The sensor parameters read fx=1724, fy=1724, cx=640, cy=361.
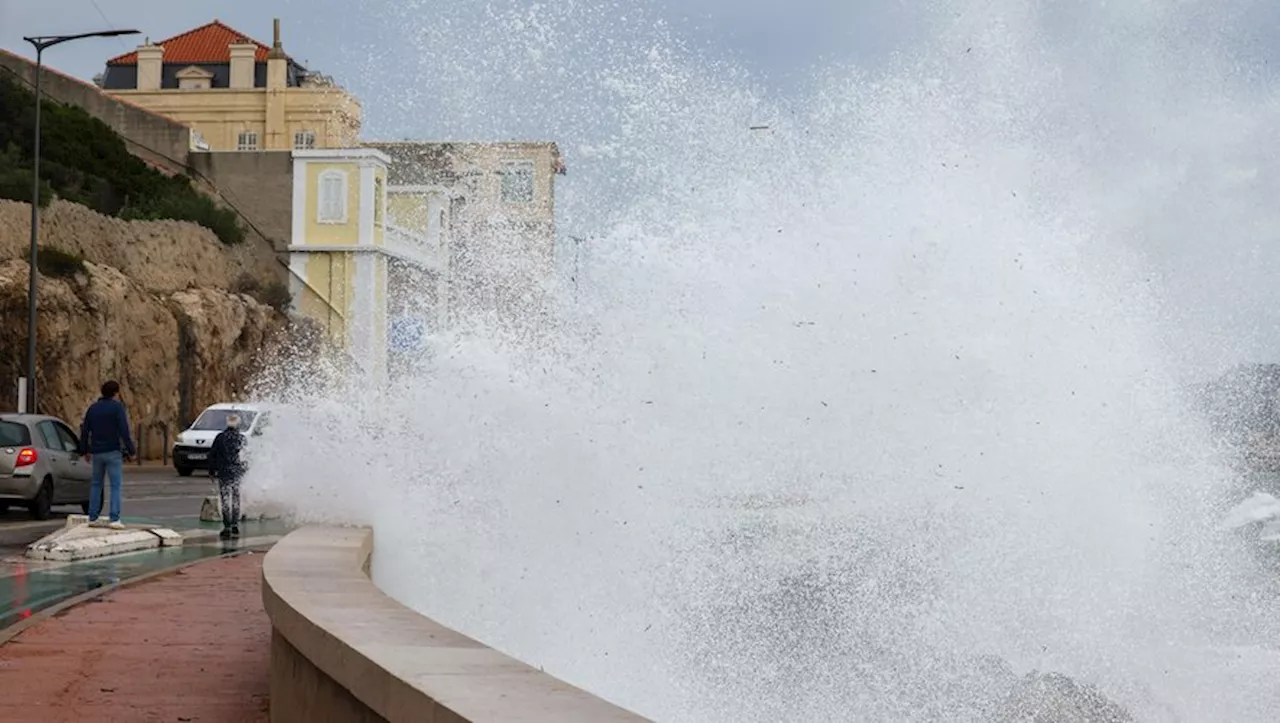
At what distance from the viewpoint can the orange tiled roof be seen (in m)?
81.2

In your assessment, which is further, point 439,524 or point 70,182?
point 70,182

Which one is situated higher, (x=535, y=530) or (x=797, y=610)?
(x=535, y=530)

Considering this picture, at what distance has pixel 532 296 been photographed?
18344 mm

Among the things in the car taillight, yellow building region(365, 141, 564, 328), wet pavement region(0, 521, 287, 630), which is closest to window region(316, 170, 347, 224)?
yellow building region(365, 141, 564, 328)

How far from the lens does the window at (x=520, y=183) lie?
76.6 feet

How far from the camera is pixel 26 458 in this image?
836 inches

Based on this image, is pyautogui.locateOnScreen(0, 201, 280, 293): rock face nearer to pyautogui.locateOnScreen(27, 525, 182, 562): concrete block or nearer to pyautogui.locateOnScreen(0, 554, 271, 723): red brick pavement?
pyautogui.locateOnScreen(27, 525, 182, 562): concrete block

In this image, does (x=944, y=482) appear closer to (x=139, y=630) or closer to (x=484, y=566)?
(x=484, y=566)

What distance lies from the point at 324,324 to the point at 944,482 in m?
47.6

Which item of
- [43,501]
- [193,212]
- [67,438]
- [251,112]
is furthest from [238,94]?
[43,501]

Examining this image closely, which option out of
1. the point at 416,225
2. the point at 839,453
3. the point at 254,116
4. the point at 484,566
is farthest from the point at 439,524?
the point at 254,116

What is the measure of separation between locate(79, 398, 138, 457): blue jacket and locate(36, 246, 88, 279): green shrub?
29.2 m

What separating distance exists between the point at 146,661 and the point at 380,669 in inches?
190

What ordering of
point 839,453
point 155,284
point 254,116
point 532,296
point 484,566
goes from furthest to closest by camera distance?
point 254,116
point 155,284
point 532,296
point 839,453
point 484,566
